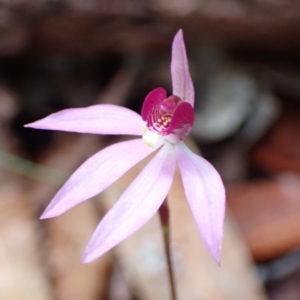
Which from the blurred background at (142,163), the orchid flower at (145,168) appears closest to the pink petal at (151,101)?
the orchid flower at (145,168)

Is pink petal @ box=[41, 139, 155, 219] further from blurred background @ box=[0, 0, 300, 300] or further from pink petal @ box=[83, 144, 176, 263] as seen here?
blurred background @ box=[0, 0, 300, 300]

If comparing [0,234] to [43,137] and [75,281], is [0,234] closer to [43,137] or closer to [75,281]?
[75,281]

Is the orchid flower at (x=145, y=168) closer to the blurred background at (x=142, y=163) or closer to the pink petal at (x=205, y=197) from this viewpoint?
the pink petal at (x=205, y=197)

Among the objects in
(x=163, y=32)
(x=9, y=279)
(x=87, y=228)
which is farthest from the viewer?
(x=163, y=32)

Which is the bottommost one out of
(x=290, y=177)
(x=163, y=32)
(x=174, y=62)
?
(x=290, y=177)

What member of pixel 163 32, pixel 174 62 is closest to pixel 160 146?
pixel 174 62

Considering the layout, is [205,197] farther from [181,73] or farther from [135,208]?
[181,73]

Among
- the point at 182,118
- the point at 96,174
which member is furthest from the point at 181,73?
the point at 96,174
